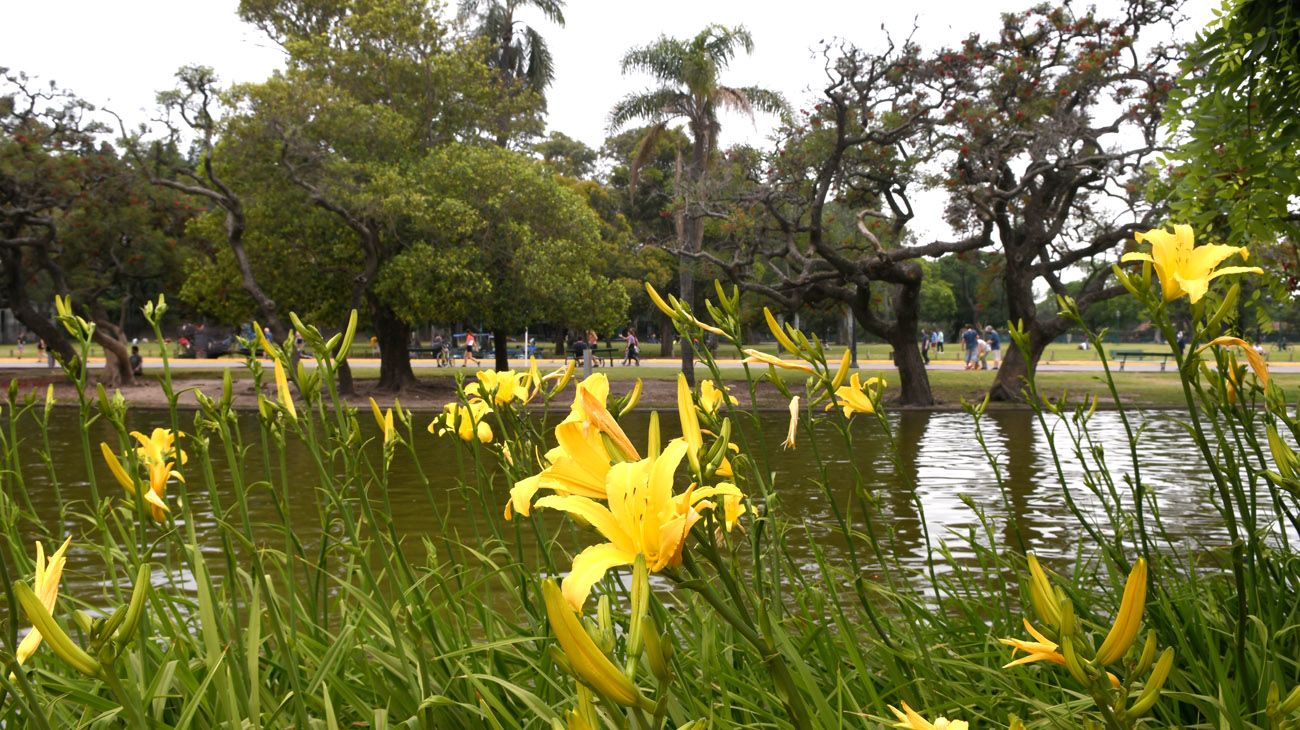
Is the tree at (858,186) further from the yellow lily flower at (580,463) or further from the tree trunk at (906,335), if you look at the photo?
the yellow lily flower at (580,463)

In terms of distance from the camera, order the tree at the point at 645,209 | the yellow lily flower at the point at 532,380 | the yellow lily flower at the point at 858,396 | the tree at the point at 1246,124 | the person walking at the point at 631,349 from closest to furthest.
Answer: the yellow lily flower at the point at 858,396
the yellow lily flower at the point at 532,380
the tree at the point at 1246,124
the person walking at the point at 631,349
the tree at the point at 645,209

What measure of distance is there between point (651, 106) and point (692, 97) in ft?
2.57

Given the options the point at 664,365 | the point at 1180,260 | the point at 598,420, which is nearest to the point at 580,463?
the point at 598,420

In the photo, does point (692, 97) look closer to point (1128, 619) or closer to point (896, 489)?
point (896, 489)

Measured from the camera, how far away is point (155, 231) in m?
21.7

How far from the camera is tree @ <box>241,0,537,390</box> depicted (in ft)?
56.6

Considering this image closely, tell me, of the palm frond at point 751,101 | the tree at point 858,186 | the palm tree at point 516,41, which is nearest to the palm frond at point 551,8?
the palm tree at point 516,41

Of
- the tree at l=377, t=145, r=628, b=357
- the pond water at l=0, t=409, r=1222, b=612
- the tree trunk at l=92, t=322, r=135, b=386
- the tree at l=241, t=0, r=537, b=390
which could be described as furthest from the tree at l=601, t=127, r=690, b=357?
the pond water at l=0, t=409, r=1222, b=612

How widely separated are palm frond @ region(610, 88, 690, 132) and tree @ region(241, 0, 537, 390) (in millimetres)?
1648

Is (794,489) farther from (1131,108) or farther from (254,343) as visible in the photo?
(1131,108)

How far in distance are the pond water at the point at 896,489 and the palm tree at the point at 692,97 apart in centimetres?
896

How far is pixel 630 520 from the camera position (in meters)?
0.77

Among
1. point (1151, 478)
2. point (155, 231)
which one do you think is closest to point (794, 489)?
point (1151, 478)

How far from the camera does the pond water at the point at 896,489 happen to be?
17.8 ft
